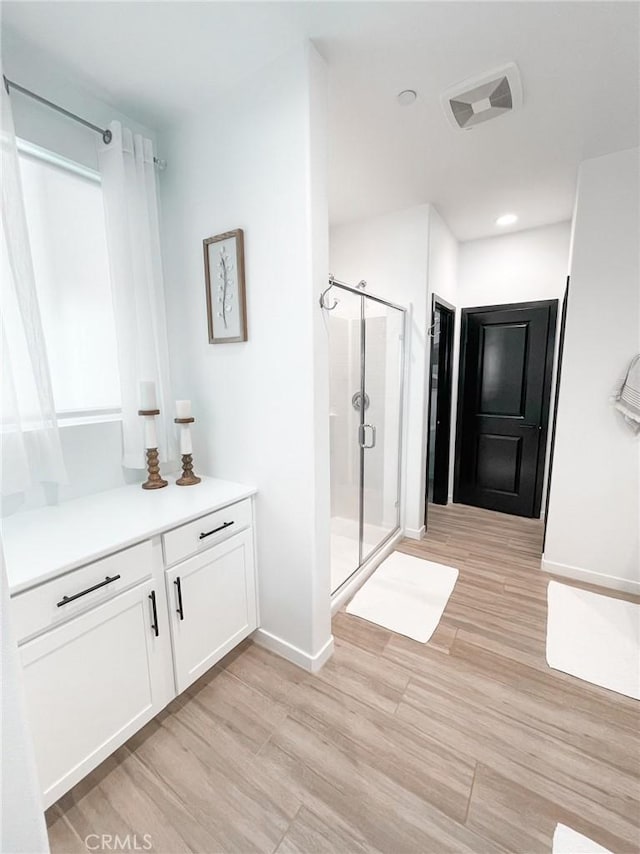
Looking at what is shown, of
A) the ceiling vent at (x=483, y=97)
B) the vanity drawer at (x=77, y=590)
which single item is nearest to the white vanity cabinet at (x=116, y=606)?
the vanity drawer at (x=77, y=590)

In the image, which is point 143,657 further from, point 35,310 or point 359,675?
point 35,310

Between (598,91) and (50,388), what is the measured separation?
2.80 m

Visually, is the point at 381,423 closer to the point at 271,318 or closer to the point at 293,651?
the point at 271,318

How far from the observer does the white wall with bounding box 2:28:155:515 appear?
4.77ft

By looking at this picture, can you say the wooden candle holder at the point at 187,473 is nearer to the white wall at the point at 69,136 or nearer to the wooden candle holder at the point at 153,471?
the wooden candle holder at the point at 153,471

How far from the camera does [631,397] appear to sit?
7.20 ft

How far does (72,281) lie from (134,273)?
0.27 meters

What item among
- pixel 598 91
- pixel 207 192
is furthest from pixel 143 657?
pixel 598 91

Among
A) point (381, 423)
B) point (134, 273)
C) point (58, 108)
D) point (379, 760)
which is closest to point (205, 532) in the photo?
point (379, 760)

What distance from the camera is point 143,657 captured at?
1.37m

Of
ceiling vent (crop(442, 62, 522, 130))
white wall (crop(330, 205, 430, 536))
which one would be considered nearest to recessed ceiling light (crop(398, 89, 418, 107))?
ceiling vent (crop(442, 62, 522, 130))

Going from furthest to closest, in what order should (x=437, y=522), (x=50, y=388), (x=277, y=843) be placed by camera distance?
(x=437, y=522)
(x=50, y=388)
(x=277, y=843)

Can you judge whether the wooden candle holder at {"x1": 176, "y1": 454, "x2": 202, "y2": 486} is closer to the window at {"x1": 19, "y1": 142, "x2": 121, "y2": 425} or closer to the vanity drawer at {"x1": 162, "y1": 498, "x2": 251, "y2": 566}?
the vanity drawer at {"x1": 162, "y1": 498, "x2": 251, "y2": 566}

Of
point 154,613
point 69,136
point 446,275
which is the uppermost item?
point 69,136
